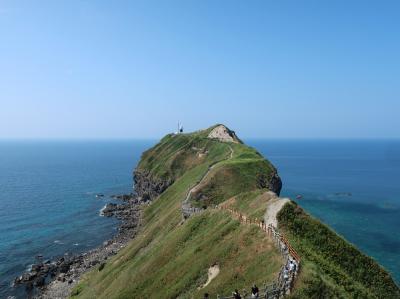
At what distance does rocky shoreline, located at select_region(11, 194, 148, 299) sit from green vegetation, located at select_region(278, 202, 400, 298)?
50939mm

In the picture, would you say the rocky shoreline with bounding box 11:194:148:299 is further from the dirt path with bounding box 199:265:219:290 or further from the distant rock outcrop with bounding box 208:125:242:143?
the distant rock outcrop with bounding box 208:125:242:143

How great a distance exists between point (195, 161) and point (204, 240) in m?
93.5

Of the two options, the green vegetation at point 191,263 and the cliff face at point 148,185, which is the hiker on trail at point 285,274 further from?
the cliff face at point 148,185

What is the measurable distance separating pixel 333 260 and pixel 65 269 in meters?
68.3

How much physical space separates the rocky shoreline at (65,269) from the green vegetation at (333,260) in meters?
50.9

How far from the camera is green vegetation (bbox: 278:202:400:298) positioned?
3751 cm

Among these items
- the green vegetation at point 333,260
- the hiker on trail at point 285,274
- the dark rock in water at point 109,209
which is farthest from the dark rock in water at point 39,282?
the hiker on trail at point 285,274

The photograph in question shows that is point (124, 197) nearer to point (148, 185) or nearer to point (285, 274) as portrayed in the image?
point (148, 185)

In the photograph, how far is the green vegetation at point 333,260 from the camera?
37509 millimetres

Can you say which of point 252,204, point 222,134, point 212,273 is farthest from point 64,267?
point 222,134

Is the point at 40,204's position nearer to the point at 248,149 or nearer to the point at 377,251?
the point at 248,149

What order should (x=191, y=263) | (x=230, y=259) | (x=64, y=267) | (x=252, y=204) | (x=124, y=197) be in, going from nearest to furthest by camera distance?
(x=230, y=259) → (x=191, y=263) → (x=252, y=204) → (x=64, y=267) → (x=124, y=197)

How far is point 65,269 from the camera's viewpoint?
9225 cm

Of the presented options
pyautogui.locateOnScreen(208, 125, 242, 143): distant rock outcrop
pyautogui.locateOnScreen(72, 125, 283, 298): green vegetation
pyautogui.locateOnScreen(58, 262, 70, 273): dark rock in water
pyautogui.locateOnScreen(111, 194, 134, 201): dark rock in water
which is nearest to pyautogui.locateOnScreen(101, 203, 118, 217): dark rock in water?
pyautogui.locateOnScreen(111, 194, 134, 201): dark rock in water
